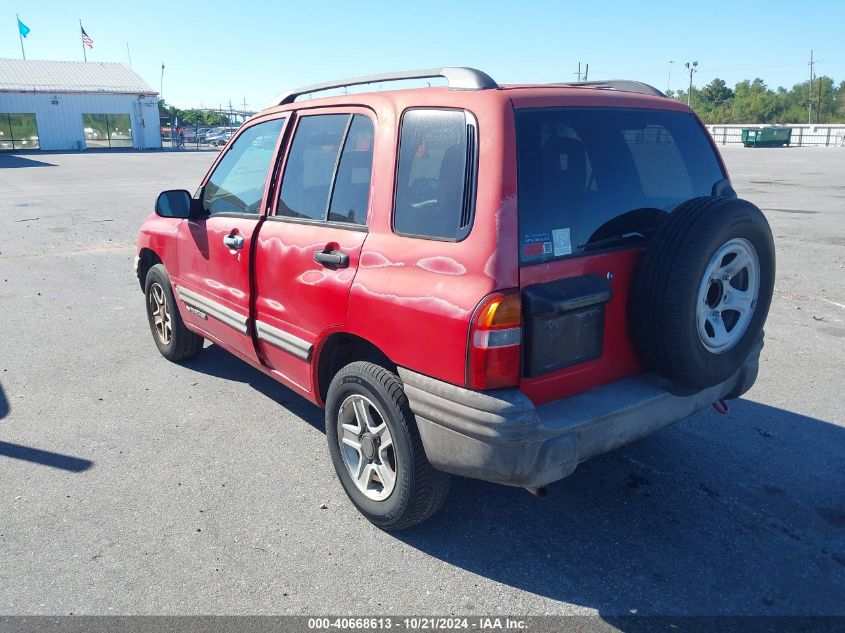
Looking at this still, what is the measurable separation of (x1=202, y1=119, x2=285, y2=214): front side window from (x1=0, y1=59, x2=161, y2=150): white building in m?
50.3

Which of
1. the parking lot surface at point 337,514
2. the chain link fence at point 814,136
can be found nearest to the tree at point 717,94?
the chain link fence at point 814,136

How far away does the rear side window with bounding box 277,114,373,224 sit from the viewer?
10.8ft

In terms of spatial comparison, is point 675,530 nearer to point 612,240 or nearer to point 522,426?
point 522,426

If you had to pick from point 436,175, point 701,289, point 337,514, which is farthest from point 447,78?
point 337,514

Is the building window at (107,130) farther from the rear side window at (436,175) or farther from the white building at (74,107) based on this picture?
the rear side window at (436,175)

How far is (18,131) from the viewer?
4622cm

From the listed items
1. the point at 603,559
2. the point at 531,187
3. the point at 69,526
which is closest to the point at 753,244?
the point at 531,187

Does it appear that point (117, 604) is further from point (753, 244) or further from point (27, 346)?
point (27, 346)

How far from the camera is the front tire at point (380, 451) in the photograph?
2.93 m

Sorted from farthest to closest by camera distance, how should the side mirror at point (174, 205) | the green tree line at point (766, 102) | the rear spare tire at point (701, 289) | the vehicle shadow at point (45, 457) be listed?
the green tree line at point (766, 102) < the side mirror at point (174, 205) < the vehicle shadow at point (45, 457) < the rear spare tire at point (701, 289)

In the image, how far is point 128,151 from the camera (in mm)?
48438

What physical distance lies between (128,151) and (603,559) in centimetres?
5209

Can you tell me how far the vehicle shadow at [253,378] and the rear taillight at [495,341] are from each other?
6.56 feet

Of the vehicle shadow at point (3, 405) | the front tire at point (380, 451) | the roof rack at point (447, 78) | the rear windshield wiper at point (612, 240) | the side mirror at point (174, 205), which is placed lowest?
the vehicle shadow at point (3, 405)
